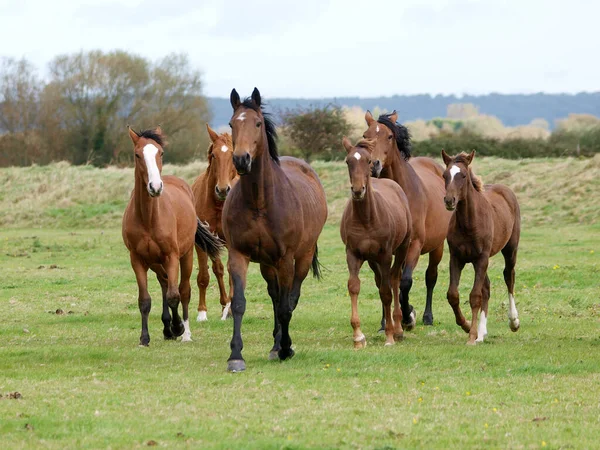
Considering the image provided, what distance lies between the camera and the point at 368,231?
33.4 ft

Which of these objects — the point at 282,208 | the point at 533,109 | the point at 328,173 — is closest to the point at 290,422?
the point at 282,208

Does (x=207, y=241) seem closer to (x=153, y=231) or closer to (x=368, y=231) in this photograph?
(x=153, y=231)

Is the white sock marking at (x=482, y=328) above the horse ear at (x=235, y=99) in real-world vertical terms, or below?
below

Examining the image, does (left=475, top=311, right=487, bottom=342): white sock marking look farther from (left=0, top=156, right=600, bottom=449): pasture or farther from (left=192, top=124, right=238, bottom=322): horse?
(left=192, top=124, right=238, bottom=322): horse

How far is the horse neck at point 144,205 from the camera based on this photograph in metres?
10.4

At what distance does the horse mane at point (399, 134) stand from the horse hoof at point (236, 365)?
450cm

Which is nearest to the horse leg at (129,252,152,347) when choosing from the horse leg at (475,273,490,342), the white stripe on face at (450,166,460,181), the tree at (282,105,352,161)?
the white stripe on face at (450,166,460,181)

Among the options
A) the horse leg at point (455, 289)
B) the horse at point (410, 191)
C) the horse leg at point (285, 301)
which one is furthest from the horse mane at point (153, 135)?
the horse leg at point (455, 289)

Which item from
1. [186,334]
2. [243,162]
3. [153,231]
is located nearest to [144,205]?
[153,231]

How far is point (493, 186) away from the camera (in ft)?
39.8

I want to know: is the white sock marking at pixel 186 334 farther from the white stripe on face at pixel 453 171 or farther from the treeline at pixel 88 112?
the treeline at pixel 88 112

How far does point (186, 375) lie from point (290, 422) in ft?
7.32

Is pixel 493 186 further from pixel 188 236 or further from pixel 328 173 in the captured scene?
pixel 328 173

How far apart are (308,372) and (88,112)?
43.2 metres
